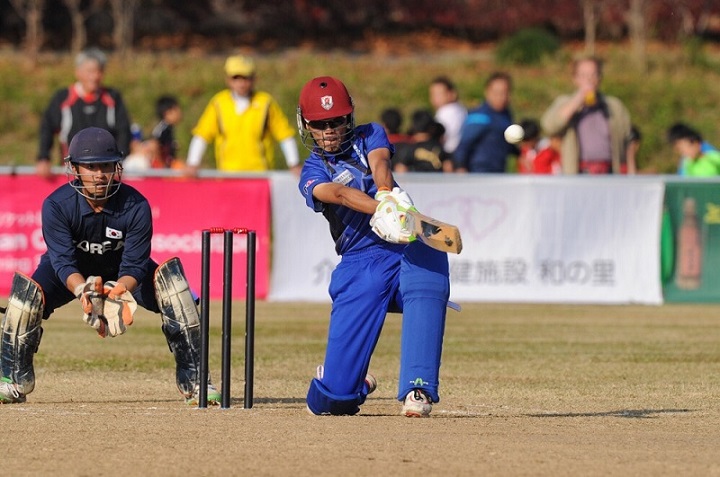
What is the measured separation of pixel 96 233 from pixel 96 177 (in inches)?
14.1

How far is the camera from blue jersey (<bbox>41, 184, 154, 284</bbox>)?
8.72 meters

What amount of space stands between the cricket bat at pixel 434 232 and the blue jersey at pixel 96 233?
1795 mm

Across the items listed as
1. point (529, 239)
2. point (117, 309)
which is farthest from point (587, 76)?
point (117, 309)

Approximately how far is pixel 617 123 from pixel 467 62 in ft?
52.2

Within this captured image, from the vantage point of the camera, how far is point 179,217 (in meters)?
16.2

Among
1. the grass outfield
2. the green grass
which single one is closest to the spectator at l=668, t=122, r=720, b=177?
the grass outfield

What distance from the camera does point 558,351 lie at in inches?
496

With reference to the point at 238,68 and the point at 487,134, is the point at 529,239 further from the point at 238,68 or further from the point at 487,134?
the point at 238,68

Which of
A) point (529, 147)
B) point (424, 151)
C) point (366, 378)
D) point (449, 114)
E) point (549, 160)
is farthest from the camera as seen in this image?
point (529, 147)

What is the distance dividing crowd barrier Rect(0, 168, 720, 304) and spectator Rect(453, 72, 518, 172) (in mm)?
923

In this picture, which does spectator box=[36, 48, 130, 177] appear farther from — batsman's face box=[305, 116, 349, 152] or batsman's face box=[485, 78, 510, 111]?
batsman's face box=[305, 116, 349, 152]

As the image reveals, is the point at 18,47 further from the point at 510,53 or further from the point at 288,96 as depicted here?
the point at 510,53

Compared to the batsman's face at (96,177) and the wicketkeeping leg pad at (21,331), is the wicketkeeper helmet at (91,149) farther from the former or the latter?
the wicketkeeping leg pad at (21,331)

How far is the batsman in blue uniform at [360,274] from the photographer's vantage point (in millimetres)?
8188
